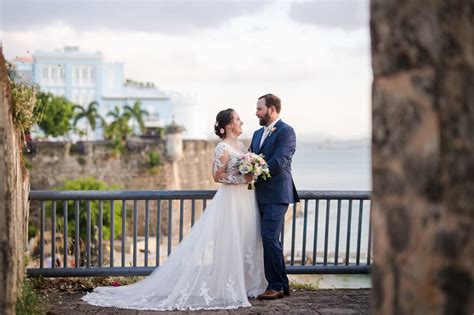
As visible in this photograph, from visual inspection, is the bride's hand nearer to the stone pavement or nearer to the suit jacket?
the suit jacket

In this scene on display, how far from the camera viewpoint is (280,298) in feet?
20.4

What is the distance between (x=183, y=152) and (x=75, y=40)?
33736 millimetres

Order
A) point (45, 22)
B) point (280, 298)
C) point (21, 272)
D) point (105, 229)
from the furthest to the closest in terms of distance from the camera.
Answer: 1. point (45, 22)
2. point (105, 229)
3. point (280, 298)
4. point (21, 272)

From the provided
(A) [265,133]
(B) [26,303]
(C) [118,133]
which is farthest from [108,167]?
(B) [26,303]

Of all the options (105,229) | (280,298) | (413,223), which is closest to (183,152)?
(105,229)

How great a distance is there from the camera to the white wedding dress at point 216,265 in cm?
582

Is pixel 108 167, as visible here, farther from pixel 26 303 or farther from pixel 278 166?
pixel 26 303

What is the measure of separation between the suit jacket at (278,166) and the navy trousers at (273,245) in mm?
91

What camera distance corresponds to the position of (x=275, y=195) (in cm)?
617

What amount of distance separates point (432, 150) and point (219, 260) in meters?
3.80

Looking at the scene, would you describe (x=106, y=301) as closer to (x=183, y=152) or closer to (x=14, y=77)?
(x=14, y=77)

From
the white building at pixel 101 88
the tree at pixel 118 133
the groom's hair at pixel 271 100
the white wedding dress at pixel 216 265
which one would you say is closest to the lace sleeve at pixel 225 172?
the white wedding dress at pixel 216 265

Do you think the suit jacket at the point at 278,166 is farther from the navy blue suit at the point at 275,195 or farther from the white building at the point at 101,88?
the white building at the point at 101,88

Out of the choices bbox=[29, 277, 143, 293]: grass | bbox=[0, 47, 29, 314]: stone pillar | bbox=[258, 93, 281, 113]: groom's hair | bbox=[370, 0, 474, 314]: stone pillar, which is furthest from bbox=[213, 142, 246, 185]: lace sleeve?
bbox=[370, 0, 474, 314]: stone pillar
